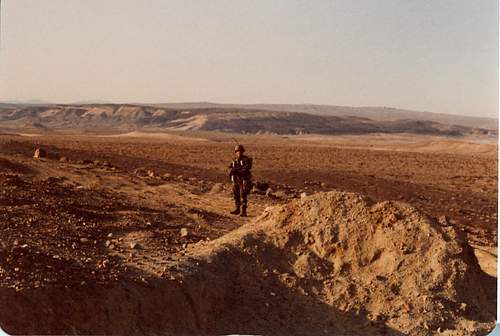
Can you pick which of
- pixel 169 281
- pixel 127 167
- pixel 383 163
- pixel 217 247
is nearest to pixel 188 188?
pixel 127 167

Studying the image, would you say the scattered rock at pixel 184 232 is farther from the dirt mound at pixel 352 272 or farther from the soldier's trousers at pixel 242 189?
the soldier's trousers at pixel 242 189

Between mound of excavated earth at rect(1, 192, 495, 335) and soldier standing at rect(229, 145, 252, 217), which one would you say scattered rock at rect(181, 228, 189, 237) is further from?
soldier standing at rect(229, 145, 252, 217)

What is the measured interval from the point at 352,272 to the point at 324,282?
39 cm

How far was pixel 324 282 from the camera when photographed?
23.6 ft

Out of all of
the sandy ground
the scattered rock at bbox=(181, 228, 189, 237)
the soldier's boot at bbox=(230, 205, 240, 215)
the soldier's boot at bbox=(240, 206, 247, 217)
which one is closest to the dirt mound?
the sandy ground

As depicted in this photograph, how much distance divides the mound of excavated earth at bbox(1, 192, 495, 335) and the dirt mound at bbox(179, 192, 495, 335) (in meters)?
0.01

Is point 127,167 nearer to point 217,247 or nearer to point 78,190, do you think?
point 78,190

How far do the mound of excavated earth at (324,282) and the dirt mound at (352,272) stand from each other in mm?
12

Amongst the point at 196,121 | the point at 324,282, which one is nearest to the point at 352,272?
the point at 324,282

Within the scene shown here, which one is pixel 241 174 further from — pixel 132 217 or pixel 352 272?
pixel 352 272

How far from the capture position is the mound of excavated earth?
20.9ft

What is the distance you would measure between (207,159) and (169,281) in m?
19.0

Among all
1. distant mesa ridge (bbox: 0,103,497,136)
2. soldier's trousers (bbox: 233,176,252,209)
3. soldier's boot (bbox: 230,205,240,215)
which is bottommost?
distant mesa ridge (bbox: 0,103,497,136)

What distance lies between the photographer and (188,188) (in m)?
13.9
